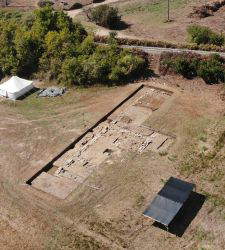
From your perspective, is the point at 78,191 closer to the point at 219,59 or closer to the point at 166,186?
the point at 166,186

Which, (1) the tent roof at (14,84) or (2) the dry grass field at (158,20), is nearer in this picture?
(1) the tent roof at (14,84)

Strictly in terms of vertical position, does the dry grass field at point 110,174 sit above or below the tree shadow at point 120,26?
below

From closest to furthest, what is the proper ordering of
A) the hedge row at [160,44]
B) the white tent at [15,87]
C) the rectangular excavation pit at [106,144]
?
the rectangular excavation pit at [106,144]
the white tent at [15,87]
the hedge row at [160,44]

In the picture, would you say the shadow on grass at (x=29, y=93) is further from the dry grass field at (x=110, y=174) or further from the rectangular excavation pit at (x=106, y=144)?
the rectangular excavation pit at (x=106, y=144)

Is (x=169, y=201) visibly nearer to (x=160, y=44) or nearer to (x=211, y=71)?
(x=211, y=71)

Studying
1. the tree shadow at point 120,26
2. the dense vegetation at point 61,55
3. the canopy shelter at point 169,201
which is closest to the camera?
the canopy shelter at point 169,201

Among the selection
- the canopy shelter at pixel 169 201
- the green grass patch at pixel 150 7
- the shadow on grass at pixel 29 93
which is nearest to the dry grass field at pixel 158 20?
the green grass patch at pixel 150 7

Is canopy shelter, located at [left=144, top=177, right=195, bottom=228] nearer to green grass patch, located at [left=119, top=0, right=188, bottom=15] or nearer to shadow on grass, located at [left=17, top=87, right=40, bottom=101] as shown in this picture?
shadow on grass, located at [left=17, top=87, right=40, bottom=101]
